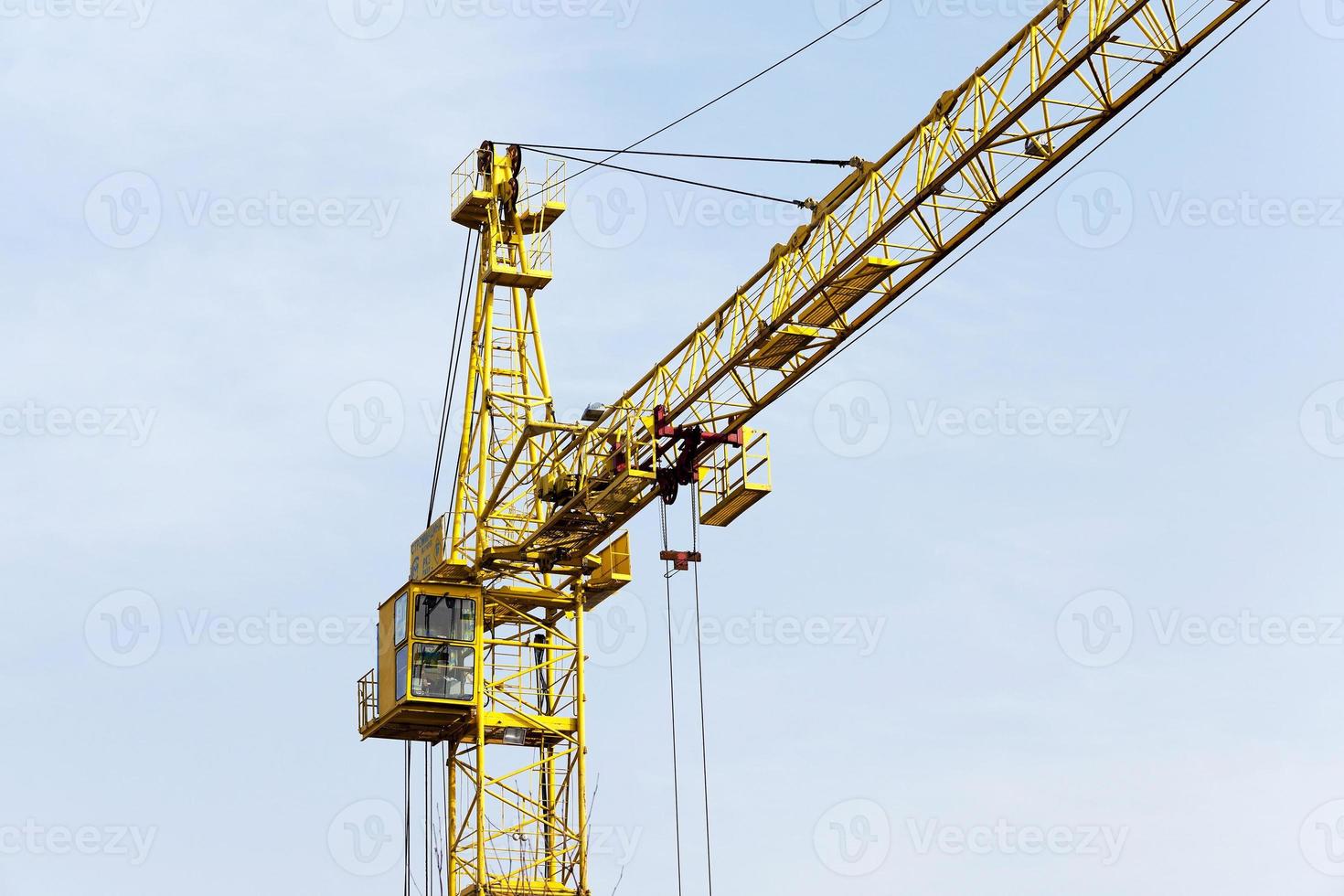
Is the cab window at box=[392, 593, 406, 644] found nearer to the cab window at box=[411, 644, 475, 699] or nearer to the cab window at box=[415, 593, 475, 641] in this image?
the cab window at box=[415, 593, 475, 641]

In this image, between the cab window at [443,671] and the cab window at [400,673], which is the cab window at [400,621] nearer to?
the cab window at [400,673]

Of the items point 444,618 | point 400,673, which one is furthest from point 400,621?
point 400,673

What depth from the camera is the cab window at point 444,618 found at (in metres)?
59.0

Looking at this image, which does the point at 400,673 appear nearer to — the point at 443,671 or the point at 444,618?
the point at 443,671

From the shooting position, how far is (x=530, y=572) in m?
59.6

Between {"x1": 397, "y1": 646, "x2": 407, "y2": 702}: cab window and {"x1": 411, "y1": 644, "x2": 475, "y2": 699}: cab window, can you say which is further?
{"x1": 411, "y1": 644, "x2": 475, "y2": 699}: cab window

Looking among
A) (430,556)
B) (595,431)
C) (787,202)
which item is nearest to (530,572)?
(430,556)

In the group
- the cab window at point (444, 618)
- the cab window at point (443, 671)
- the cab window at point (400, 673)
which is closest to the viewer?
the cab window at point (400, 673)

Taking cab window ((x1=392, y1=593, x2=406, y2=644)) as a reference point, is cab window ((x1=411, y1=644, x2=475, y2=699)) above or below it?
below

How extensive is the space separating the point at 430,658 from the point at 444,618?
104 cm

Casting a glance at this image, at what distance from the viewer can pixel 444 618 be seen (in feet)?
194

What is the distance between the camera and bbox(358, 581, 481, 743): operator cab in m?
58.5

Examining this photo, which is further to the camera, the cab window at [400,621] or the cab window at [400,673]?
the cab window at [400,621]

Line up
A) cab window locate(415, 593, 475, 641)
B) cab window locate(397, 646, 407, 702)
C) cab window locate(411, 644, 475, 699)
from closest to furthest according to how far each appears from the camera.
A: cab window locate(397, 646, 407, 702) → cab window locate(411, 644, 475, 699) → cab window locate(415, 593, 475, 641)
